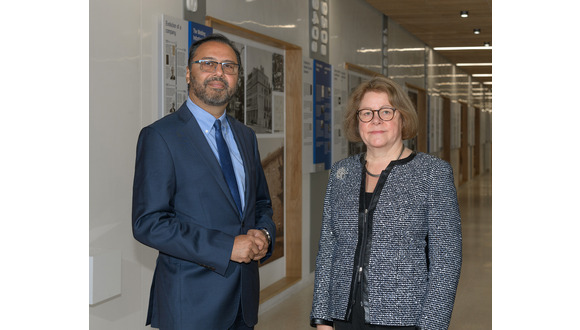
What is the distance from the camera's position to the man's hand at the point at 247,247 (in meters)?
2.77

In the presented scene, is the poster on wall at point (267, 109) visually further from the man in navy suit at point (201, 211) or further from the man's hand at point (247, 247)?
the man's hand at point (247, 247)

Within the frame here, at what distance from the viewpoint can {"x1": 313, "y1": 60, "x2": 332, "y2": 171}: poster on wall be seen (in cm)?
810

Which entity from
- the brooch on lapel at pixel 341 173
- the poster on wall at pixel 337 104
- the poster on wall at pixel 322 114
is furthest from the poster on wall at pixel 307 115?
the brooch on lapel at pixel 341 173

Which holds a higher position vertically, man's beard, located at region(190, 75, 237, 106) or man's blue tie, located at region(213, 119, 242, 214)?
man's beard, located at region(190, 75, 237, 106)

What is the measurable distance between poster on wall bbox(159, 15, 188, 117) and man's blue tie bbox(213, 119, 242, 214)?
1715mm

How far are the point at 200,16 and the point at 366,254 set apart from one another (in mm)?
3188

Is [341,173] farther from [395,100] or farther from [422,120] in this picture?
[422,120]

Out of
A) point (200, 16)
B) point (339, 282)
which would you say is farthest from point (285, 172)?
point (339, 282)

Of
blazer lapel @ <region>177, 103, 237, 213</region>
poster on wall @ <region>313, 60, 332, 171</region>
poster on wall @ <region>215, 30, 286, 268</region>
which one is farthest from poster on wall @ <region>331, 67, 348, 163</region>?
blazer lapel @ <region>177, 103, 237, 213</region>

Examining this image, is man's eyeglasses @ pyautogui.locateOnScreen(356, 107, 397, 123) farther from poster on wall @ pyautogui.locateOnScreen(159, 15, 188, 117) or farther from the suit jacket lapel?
poster on wall @ pyautogui.locateOnScreen(159, 15, 188, 117)

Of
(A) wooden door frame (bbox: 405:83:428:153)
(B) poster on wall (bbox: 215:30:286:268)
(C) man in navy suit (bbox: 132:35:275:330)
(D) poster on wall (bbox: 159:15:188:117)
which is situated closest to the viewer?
(C) man in navy suit (bbox: 132:35:275:330)

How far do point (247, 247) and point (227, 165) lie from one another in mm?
365

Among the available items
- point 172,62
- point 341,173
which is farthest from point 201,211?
point 172,62
